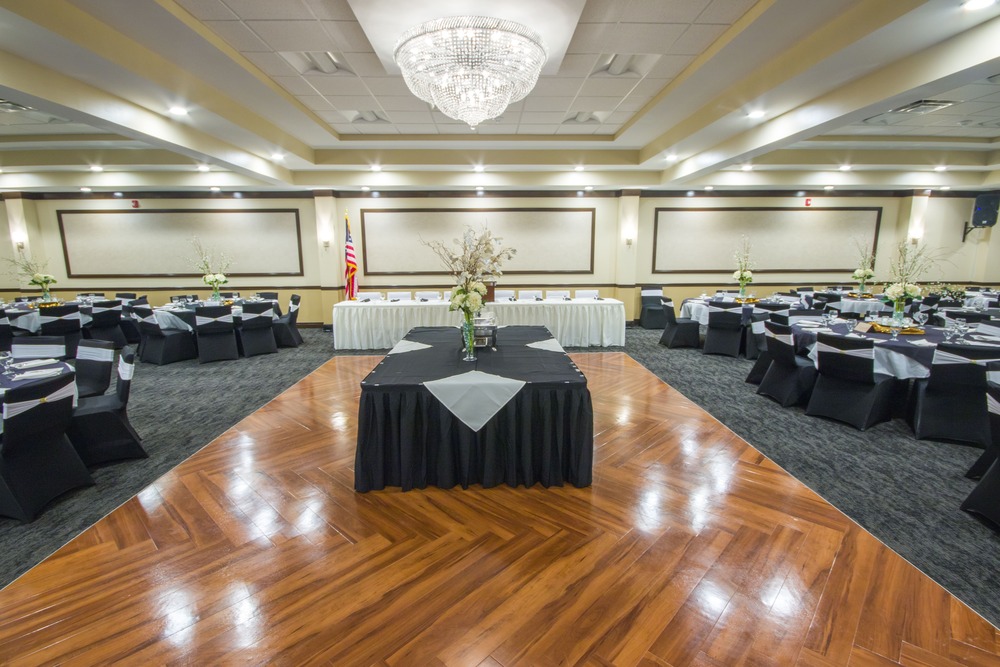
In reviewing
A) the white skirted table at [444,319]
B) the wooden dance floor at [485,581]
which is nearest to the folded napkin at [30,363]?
the wooden dance floor at [485,581]

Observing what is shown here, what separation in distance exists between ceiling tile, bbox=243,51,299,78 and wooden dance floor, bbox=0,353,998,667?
337 centimetres

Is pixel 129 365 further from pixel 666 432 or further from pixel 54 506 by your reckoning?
pixel 666 432

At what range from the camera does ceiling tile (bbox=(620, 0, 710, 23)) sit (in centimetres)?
287

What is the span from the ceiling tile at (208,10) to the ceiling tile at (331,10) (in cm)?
57

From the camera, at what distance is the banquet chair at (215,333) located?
6156 millimetres

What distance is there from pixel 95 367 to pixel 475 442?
10.8 feet

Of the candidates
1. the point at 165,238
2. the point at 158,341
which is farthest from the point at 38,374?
the point at 165,238

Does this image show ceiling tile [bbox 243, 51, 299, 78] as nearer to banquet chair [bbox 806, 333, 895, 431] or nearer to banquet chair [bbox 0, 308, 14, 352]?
banquet chair [bbox 806, 333, 895, 431]

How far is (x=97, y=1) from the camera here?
2643 mm

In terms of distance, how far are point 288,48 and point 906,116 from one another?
23.5 ft

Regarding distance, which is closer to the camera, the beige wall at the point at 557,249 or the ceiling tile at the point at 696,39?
the ceiling tile at the point at 696,39

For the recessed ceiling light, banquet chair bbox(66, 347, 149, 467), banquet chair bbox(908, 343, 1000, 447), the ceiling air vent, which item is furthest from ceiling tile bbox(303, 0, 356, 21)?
the ceiling air vent

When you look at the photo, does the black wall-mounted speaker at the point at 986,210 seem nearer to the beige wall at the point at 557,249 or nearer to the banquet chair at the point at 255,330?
the beige wall at the point at 557,249

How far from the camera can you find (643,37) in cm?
334
